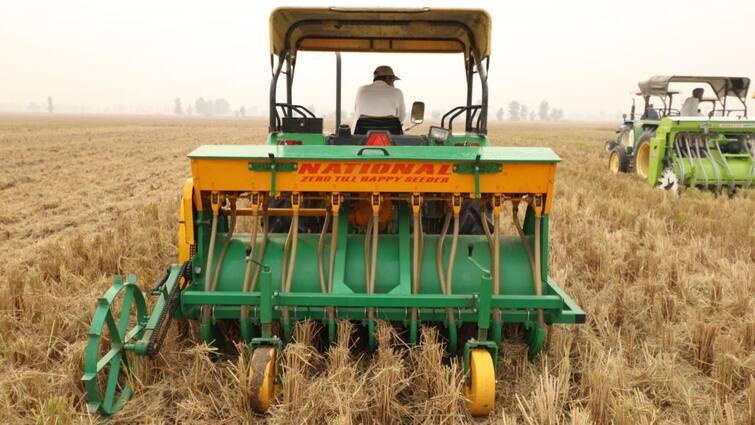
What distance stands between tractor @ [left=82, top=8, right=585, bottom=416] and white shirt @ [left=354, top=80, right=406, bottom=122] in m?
1.52

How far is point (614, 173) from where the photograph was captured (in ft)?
37.4

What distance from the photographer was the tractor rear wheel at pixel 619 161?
11448 millimetres

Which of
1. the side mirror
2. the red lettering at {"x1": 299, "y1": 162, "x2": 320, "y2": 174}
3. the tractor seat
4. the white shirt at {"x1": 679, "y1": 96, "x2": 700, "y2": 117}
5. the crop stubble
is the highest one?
the white shirt at {"x1": 679, "y1": 96, "x2": 700, "y2": 117}

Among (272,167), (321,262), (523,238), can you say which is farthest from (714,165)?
(272,167)

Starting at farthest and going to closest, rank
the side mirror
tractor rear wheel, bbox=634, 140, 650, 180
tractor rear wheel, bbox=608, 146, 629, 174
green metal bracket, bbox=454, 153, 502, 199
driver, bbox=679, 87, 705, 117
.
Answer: tractor rear wheel, bbox=608, 146, 629, 174 < driver, bbox=679, 87, 705, 117 < tractor rear wheel, bbox=634, 140, 650, 180 < the side mirror < green metal bracket, bbox=454, 153, 502, 199

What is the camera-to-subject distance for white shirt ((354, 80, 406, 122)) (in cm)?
479

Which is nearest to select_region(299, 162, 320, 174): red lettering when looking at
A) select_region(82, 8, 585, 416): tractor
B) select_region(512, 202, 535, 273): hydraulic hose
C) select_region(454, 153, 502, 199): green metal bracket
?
select_region(82, 8, 585, 416): tractor

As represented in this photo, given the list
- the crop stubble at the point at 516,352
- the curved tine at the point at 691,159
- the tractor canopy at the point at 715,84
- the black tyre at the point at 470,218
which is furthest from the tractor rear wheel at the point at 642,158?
the black tyre at the point at 470,218

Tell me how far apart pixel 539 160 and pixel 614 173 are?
31.3ft

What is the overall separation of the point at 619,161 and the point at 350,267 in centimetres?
1008

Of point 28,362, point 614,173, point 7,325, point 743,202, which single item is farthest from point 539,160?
point 614,173

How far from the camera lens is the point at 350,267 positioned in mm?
3156

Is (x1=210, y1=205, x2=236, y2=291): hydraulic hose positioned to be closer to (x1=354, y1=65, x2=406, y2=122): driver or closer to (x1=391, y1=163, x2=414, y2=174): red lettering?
(x1=391, y1=163, x2=414, y2=174): red lettering

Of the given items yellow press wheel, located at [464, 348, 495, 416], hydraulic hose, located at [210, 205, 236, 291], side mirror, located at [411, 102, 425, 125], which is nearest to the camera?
yellow press wheel, located at [464, 348, 495, 416]
